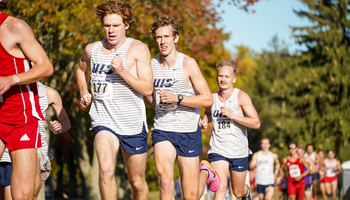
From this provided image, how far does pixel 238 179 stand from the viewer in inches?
336

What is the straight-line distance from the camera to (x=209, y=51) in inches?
716

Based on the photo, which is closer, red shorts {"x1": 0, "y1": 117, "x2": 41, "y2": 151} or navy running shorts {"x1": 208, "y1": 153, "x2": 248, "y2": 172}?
red shorts {"x1": 0, "y1": 117, "x2": 41, "y2": 151}

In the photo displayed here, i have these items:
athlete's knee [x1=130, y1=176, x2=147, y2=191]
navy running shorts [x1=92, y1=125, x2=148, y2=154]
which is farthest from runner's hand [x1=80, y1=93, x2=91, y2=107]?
athlete's knee [x1=130, y1=176, x2=147, y2=191]

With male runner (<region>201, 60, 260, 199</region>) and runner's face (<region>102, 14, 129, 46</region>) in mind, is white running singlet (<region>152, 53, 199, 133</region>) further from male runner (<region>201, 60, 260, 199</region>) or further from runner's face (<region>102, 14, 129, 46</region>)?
male runner (<region>201, 60, 260, 199</region>)

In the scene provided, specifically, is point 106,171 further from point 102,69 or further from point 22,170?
point 22,170

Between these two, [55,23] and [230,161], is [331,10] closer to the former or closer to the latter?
[55,23]

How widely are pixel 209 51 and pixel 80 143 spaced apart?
5.72m

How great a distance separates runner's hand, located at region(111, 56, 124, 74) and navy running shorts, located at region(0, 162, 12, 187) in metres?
1.77

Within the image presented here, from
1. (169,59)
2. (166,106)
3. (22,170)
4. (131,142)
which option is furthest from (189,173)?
(22,170)

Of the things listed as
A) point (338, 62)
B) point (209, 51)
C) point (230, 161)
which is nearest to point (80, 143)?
point (209, 51)

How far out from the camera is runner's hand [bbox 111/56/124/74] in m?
5.79

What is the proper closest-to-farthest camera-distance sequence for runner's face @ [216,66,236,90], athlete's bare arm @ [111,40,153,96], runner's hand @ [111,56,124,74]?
runner's hand @ [111,56,124,74]
athlete's bare arm @ [111,40,153,96]
runner's face @ [216,66,236,90]

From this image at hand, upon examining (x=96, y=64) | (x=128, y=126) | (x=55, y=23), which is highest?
(x=55, y=23)

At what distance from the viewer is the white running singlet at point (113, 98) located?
20.3 feet
